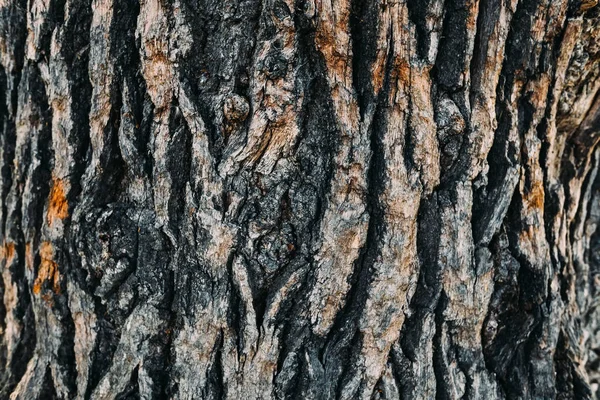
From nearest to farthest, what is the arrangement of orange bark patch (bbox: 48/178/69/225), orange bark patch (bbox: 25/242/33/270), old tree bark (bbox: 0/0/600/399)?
old tree bark (bbox: 0/0/600/399)
orange bark patch (bbox: 48/178/69/225)
orange bark patch (bbox: 25/242/33/270)

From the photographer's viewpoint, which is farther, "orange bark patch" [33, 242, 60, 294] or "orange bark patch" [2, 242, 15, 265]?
"orange bark patch" [2, 242, 15, 265]

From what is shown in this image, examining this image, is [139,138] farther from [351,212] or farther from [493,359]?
[493,359]

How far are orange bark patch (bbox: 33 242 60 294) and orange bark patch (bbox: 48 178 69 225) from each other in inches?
3.6

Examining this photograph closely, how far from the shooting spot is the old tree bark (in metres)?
1.61

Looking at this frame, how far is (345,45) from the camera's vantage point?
1.58 m

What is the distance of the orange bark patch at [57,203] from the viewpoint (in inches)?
70.3

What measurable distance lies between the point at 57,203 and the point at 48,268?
224 mm

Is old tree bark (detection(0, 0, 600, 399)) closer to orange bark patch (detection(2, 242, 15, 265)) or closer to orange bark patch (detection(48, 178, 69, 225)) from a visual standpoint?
orange bark patch (detection(48, 178, 69, 225))

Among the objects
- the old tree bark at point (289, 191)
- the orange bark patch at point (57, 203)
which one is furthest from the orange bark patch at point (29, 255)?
the orange bark patch at point (57, 203)

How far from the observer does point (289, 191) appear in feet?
5.38

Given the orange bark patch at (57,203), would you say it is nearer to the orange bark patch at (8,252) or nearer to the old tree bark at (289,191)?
the old tree bark at (289,191)

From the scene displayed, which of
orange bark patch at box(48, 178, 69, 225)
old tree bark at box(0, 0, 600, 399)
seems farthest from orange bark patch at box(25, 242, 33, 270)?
orange bark patch at box(48, 178, 69, 225)

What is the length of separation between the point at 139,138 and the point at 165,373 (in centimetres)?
72

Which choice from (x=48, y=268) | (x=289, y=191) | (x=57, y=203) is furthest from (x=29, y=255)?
(x=289, y=191)
